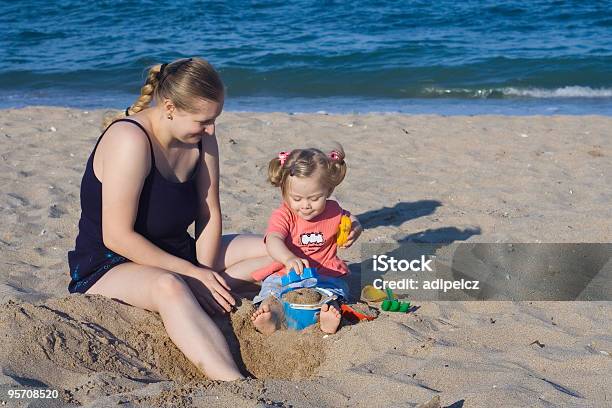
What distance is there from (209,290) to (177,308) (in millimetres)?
357

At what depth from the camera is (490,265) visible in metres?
4.73

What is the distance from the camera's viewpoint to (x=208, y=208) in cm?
417

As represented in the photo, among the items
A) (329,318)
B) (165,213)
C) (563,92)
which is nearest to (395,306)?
(329,318)

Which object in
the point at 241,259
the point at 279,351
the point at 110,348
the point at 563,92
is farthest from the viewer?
the point at 563,92

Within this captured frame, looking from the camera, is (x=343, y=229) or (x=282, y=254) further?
(x=343, y=229)

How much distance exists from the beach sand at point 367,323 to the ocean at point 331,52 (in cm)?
340

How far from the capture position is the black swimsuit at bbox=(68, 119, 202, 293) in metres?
3.83

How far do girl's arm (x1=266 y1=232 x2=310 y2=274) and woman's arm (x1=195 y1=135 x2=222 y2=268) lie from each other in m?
0.33

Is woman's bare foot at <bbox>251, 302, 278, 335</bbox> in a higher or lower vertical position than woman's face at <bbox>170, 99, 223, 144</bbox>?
lower

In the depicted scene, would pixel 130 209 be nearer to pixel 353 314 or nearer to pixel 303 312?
pixel 303 312

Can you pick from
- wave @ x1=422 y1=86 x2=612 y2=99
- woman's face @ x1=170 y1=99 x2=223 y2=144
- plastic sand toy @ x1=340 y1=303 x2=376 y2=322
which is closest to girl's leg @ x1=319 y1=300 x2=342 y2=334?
plastic sand toy @ x1=340 y1=303 x2=376 y2=322

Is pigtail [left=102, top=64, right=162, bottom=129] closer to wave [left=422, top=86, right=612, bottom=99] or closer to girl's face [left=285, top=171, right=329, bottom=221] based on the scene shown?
girl's face [left=285, top=171, right=329, bottom=221]

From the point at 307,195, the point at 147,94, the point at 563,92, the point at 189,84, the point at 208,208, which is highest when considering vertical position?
the point at 189,84

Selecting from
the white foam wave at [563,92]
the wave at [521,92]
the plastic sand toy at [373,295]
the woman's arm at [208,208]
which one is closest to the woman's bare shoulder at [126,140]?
the woman's arm at [208,208]
